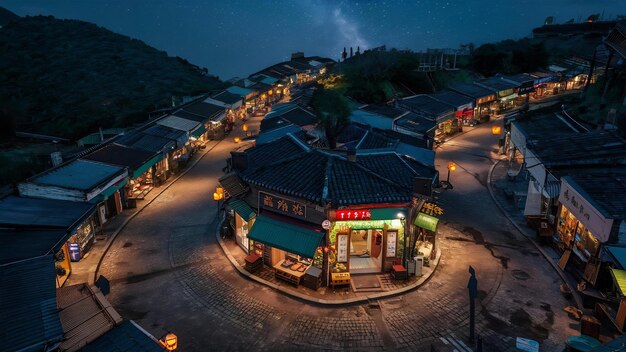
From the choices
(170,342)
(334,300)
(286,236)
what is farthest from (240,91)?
(170,342)

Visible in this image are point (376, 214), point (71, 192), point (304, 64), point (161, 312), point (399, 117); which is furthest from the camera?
point (304, 64)

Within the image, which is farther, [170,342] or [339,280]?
[339,280]

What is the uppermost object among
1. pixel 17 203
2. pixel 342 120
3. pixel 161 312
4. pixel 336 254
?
pixel 342 120

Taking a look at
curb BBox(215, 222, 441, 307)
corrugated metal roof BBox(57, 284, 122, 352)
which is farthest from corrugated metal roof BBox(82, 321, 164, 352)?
curb BBox(215, 222, 441, 307)

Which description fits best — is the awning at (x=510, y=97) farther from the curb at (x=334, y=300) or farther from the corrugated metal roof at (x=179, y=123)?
the curb at (x=334, y=300)

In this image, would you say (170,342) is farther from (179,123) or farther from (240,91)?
(240,91)

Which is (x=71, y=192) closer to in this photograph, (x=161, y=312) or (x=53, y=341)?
(x=161, y=312)

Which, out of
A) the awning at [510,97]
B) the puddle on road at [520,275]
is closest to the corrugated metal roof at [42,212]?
the puddle on road at [520,275]

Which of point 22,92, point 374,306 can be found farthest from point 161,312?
point 22,92
